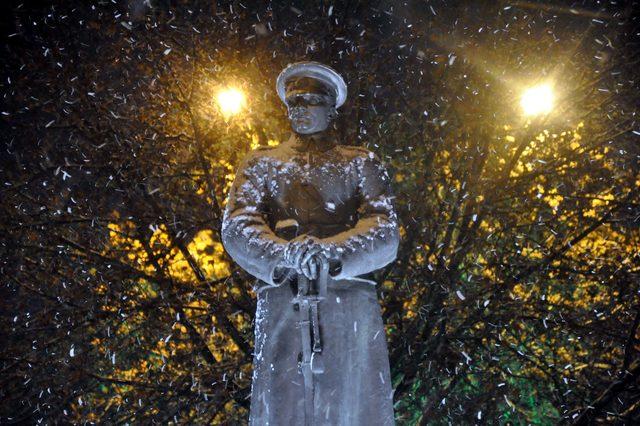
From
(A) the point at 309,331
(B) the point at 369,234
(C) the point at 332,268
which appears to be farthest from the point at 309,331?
(B) the point at 369,234

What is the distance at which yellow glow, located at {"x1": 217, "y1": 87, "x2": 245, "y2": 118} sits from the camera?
24.8 ft

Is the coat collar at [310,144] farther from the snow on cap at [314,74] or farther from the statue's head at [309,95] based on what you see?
the snow on cap at [314,74]

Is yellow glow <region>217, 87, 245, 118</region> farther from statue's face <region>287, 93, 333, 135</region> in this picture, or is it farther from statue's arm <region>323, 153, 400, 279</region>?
statue's arm <region>323, 153, 400, 279</region>

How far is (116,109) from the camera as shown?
732cm

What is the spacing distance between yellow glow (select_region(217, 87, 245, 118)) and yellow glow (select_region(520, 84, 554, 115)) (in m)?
3.65

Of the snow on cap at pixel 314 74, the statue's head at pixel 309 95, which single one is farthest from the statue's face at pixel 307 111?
the snow on cap at pixel 314 74

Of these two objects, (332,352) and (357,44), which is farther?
(357,44)

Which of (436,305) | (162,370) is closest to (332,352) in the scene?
(436,305)

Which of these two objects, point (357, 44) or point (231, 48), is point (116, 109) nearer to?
point (231, 48)

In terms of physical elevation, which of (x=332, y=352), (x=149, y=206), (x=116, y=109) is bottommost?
(x=332, y=352)

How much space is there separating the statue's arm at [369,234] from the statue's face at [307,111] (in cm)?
38

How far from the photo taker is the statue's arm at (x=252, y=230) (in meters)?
3.20

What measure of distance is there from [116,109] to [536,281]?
5715mm

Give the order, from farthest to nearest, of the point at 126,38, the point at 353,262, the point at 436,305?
the point at 126,38
the point at 436,305
the point at 353,262
